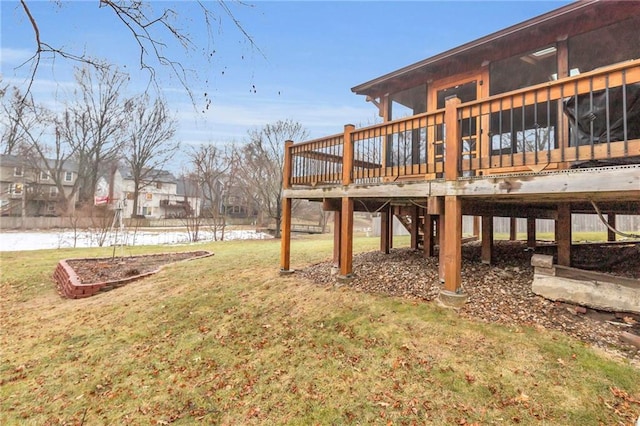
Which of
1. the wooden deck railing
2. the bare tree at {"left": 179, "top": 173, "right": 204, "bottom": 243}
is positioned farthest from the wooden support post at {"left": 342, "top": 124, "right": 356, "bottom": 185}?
the bare tree at {"left": 179, "top": 173, "right": 204, "bottom": 243}

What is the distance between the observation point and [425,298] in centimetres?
473

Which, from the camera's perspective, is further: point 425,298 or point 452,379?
point 425,298

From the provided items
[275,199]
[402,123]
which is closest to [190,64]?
[402,123]

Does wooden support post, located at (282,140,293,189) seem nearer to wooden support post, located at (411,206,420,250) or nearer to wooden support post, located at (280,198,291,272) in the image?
wooden support post, located at (280,198,291,272)

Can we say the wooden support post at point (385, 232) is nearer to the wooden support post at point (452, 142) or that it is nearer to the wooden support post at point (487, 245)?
the wooden support post at point (487, 245)

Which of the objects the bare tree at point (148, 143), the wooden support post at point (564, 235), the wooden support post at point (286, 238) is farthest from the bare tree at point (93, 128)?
the wooden support post at point (564, 235)

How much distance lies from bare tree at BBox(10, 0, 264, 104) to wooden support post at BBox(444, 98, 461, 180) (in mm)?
2803

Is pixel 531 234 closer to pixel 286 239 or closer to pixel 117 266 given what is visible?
pixel 286 239

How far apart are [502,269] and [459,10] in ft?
19.2

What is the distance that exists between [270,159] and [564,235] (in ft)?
61.6

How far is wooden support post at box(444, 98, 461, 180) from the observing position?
430cm

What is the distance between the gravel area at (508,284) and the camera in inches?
143

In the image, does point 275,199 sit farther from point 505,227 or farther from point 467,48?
point 467,48

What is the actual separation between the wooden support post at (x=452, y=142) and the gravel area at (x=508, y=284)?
1804 millimetres
